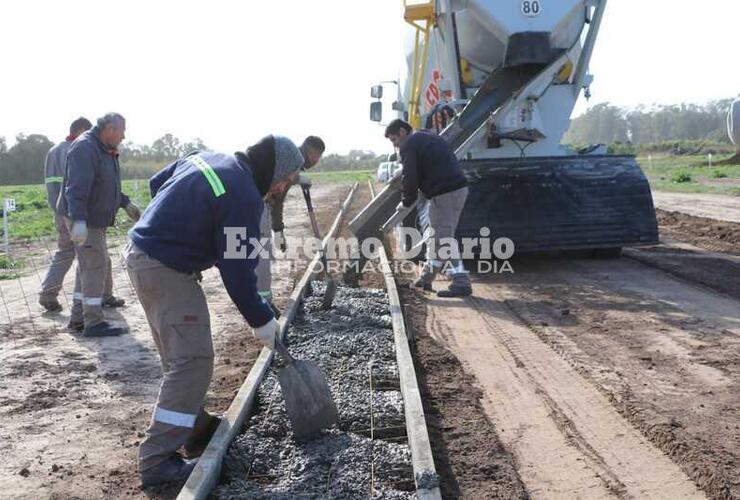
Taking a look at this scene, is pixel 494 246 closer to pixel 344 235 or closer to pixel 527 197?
pixel 527 197

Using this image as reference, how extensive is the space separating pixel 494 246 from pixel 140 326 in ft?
14.9

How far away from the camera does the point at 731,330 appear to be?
21.7 ft

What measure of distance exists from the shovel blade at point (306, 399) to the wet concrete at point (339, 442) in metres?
0.11

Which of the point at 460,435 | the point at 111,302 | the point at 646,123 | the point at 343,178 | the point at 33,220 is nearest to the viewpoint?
the point at 460,435

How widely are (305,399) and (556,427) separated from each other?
1.54m

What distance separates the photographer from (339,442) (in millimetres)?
4453

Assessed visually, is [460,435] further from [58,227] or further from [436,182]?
[58,227]

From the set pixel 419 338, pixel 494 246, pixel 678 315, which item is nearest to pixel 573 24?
pixel 494 246

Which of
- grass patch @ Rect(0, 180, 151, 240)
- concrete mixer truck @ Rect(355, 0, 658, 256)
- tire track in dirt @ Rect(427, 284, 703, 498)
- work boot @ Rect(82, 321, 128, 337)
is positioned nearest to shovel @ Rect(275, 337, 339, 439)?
tire track in dirt @ Rect(427, 284, 703, 498)

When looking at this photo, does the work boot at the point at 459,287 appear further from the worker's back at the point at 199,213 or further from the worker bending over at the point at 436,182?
the worker's back at the point at 199,213

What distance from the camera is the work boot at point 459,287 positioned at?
8641 millimetres

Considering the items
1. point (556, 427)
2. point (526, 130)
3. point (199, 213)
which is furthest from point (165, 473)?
point (526, 130)

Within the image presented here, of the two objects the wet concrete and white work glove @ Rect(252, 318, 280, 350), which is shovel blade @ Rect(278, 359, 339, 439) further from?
white work glove @ Rect(252, 318, 280, 350)

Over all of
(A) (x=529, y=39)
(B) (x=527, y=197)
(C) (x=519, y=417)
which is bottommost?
(C) (x=519, y=417)
